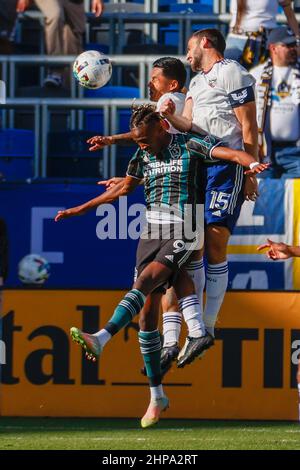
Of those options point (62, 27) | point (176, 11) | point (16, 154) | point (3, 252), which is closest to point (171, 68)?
Result: point (3, 252)

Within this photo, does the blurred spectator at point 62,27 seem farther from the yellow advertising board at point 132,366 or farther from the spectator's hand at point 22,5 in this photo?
the yellow advertising board at point 132,366

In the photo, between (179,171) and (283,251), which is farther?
(179,171)

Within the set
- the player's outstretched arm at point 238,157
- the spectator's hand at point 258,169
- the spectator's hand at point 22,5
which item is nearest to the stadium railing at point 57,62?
the spectator's hand at point 22,5

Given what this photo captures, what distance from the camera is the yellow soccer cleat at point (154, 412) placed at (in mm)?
9883

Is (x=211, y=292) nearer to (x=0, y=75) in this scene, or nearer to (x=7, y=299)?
(x=7, y=299)

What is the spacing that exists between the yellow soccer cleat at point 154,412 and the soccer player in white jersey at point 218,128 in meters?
0.59

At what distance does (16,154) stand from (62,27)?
6.02 ft

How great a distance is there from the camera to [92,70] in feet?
36.3

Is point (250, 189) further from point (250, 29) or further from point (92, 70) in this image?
point (250, 29)

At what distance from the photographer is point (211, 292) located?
1052 cm

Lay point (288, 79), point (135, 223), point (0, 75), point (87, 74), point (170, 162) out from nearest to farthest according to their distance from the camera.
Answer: point (170, 162) < point (87, 74) < point (135, 223) < point (288, 79) < point (0, 75)

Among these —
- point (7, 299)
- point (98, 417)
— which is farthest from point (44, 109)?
point (98, 417)

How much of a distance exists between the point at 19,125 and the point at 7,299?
3.19 m

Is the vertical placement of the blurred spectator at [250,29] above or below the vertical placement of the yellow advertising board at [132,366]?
above
